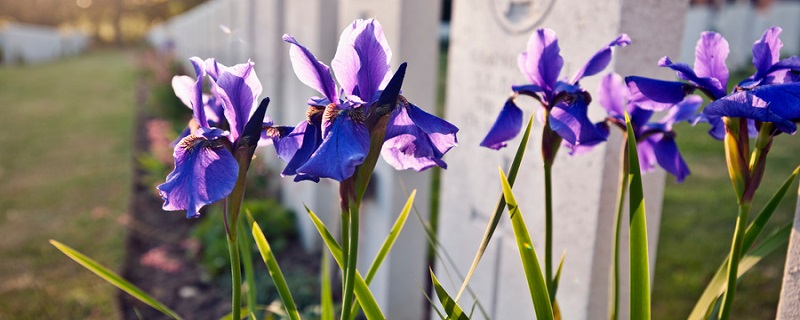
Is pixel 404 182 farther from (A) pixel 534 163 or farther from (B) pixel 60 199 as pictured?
(B) pixel 60 199

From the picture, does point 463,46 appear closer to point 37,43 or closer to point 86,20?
point 37,43

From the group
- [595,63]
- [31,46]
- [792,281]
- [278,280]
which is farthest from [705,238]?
[31,46]

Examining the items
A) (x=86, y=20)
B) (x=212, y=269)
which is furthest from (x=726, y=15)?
(x=86, y=20)

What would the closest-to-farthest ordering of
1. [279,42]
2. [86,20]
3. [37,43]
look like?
[279,42] → [37,43] → [86,20]

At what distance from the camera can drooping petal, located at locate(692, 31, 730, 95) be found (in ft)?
2.92

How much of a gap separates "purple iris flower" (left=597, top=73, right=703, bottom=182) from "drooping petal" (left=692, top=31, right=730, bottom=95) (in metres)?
0.16

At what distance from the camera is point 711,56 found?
89 cm

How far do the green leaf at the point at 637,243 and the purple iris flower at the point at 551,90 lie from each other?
0.07 m

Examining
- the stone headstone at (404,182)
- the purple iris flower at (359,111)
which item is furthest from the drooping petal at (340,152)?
the stone headstone at (404,182)

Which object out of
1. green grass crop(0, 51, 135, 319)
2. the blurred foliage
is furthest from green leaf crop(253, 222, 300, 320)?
the blurred foliage

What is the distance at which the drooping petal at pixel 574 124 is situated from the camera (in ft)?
2.99

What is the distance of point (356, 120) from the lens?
2.35ft

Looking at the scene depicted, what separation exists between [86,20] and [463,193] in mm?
42875

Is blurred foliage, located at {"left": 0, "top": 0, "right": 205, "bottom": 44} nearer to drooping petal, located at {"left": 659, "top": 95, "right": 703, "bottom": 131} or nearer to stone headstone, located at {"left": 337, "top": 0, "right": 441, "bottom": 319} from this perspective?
stone headstone, located at {"left": 337, "top": 0, "right": 441, "bottom": 319}
